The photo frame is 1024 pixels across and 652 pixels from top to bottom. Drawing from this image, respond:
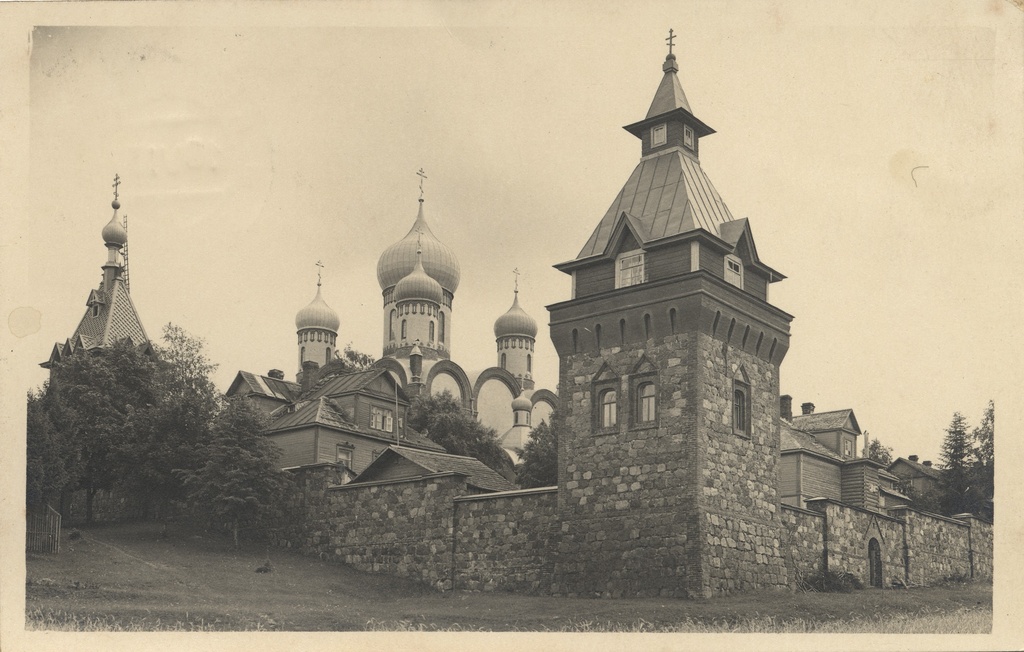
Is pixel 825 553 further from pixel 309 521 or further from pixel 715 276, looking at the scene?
pixel 309 521

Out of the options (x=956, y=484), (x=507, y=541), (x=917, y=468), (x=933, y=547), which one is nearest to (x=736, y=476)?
(x=507, y=541)

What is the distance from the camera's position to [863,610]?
111ft

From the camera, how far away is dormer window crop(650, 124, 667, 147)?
40812 mm

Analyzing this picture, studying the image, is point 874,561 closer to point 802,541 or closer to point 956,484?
point 802,541

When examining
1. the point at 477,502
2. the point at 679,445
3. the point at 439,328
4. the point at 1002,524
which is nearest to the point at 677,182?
the point at 679,445

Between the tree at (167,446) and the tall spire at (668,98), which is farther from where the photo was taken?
the tree at (167,446)

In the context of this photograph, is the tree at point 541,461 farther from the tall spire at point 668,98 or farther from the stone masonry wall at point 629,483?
the tall spire at point 668,98

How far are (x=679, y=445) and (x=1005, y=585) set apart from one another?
Result: 11.8m

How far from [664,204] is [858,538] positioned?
13.9 metres

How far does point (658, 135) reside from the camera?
41000 mm

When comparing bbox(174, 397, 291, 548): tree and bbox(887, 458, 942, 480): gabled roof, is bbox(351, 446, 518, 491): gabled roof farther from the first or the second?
bbox(887, 458, 942, 480): gabled roof

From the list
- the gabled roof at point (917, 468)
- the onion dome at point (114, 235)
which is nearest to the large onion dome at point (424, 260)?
the gabled roof at point (917, 468)

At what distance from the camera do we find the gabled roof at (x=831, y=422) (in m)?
59.9

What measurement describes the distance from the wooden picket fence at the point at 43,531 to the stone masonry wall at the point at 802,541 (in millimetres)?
21892
